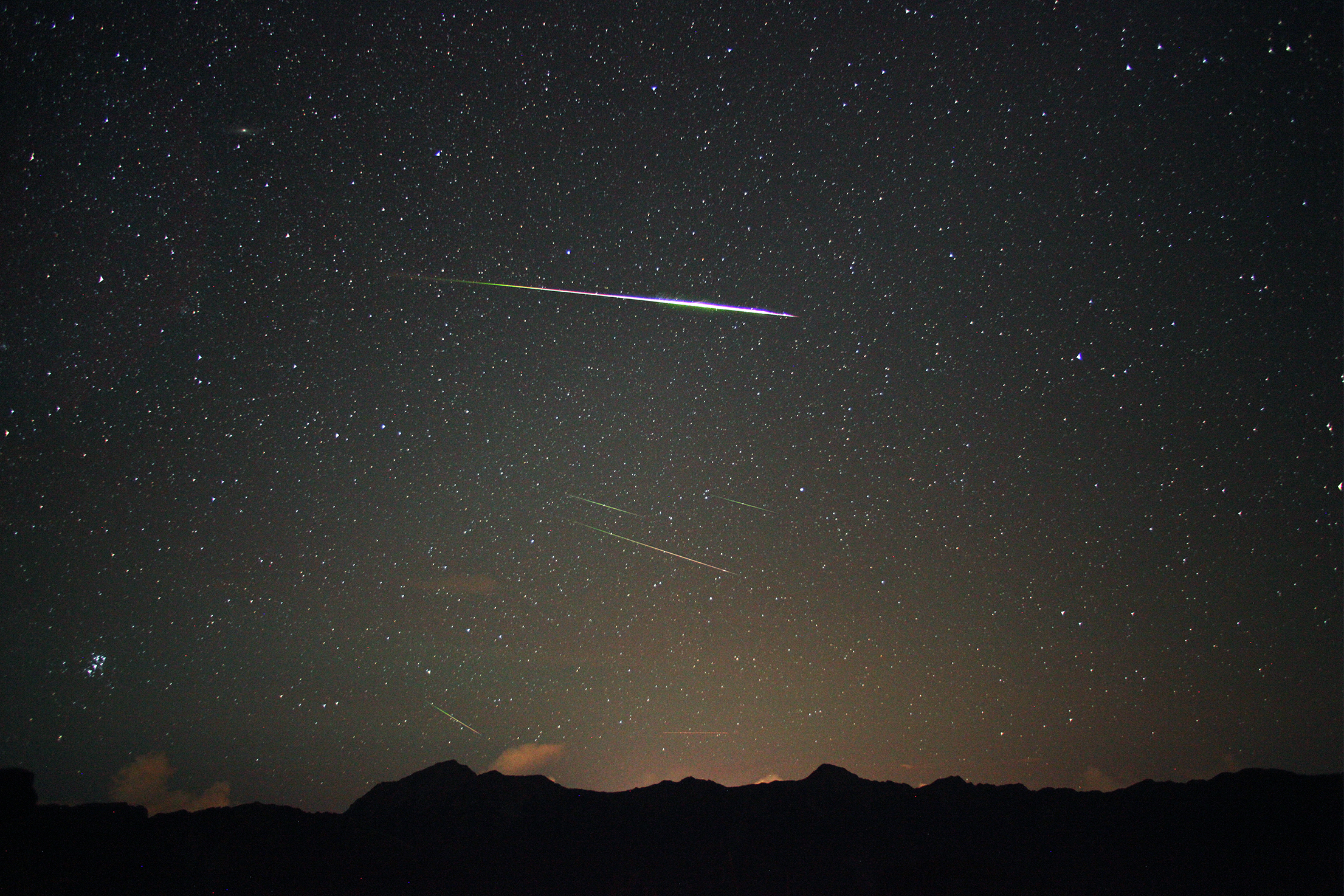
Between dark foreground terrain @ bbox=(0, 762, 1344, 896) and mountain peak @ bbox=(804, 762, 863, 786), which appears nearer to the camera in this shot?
dark foreground terrain @ bbox=(0, 762, 1344, 896)

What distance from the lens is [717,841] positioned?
2456 cm

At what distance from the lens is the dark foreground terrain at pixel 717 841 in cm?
2264

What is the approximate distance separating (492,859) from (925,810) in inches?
609

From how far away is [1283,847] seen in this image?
79.2 ft

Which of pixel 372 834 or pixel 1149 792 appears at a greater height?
pixel 1149 792

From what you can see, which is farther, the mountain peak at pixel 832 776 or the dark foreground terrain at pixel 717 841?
the mountain peak at pixel 832 776

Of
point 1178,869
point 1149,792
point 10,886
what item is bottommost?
point 10,886

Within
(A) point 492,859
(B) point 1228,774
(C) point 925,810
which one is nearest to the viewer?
(A) point 492,859

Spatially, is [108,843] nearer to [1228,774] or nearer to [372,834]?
[372,834]

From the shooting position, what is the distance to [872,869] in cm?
2339

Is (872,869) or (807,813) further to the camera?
(807,813)

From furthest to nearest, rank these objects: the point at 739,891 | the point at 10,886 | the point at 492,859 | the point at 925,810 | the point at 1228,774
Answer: the point at 1228,774 → the point at 925,810 → the point at 492,859 → the point at 739,891 → the point at 10,886

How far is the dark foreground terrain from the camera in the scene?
22.6 metres

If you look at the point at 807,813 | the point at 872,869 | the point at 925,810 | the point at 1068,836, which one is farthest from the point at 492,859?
the point at 1068,836
